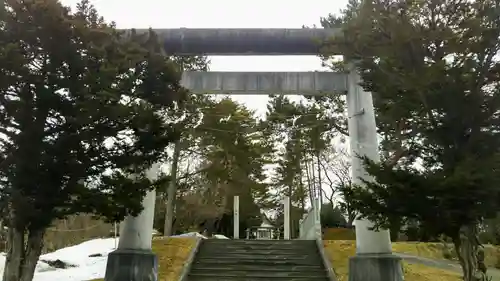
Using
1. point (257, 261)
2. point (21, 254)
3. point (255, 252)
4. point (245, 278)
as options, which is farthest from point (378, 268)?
point (21, 254)

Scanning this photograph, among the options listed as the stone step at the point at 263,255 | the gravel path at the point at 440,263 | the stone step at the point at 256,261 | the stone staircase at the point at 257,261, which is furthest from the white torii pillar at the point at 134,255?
the gravel path at the point at 440,263

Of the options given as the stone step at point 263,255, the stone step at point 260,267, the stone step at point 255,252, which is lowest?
the stone step at point 260,267

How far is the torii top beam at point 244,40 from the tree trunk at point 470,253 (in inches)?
216

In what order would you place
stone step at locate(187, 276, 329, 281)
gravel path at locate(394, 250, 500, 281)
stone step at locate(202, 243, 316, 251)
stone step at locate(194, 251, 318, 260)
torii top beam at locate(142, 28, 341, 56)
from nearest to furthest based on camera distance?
torii top beam at locate(142, 28, 341, 56)
stone step at locate(187, 276, 329, 281)
stone step at locate(194, 251, 318, 260)
gravel path at locate(394, 250, 500, 281)
stone step at locate(202, 243, 316, 251)

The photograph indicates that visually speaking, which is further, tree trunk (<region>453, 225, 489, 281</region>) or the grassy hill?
the grassy hill

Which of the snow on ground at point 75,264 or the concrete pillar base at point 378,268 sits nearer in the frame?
the concrete pillar base at point 378,268

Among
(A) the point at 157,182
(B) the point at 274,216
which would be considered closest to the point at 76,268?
(A) the point at 157,182

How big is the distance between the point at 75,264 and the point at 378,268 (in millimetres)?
8791

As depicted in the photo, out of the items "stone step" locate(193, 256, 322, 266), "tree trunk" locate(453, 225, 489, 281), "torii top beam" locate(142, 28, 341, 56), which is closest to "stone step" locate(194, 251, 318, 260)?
"stone step" locate(193, 256, 322, 266)

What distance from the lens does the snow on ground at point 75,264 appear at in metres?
12.2

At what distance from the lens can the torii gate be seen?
9938mm

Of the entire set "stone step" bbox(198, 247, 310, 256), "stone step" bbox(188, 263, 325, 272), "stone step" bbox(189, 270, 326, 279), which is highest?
"stone step" bbox(198, 247, 310, 256)

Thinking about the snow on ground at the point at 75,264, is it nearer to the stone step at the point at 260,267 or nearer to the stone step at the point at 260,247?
the stone step at the point at 260,267

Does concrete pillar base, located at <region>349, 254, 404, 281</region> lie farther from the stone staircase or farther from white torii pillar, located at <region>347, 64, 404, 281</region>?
the stone staircase
